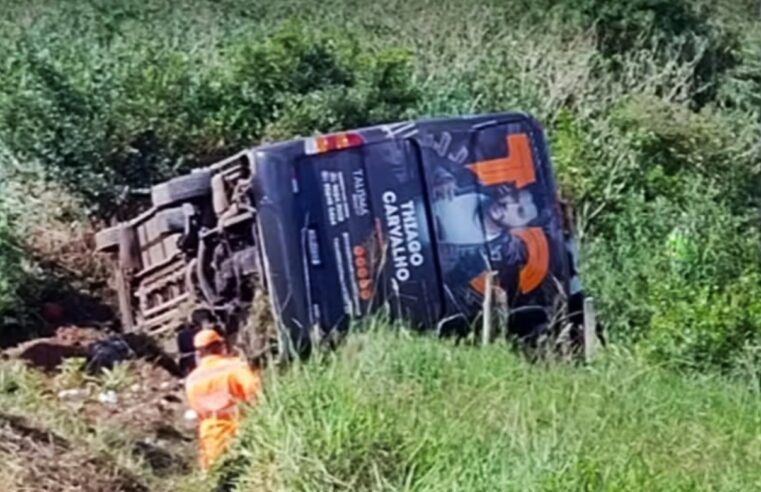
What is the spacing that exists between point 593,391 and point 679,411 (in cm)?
47

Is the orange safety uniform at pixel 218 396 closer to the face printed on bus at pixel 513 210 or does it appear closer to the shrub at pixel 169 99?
the face printed on bus at pixel 513 210

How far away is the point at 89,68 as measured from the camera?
49.1 feet

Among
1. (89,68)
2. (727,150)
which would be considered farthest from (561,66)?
(89,68)

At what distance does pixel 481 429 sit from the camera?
738 centimetres

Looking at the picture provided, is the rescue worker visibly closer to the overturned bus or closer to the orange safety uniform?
the orange safety uniform

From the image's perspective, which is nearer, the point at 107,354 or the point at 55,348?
the point at 107,354

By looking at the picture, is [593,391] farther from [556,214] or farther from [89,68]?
[89,68]

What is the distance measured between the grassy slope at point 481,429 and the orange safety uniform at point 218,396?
A: 32 centimetres

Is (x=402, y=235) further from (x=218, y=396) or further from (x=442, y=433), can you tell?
(x=442, y=433)

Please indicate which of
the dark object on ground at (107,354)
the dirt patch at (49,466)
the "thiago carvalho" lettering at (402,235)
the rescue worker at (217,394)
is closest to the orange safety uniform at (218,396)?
the rescue worker at (217,394)

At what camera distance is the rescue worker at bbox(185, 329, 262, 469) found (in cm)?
796

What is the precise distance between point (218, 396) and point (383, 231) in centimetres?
201

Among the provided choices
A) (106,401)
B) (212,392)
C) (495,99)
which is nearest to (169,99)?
(495,99)

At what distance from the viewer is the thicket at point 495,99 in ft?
43.4
